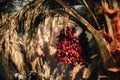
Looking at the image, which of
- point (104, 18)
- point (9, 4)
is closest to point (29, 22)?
point (104, 18)

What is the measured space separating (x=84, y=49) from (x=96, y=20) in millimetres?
818

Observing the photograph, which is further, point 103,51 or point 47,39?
point 47,39

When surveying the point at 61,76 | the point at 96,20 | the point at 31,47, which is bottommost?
the point at 61,76

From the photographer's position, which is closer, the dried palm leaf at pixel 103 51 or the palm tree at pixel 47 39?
the dried palm leaf at pixel 103 51

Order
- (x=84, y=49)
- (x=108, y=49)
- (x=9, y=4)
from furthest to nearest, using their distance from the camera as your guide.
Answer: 1. (x=9, y=4)
2. (x=84, y=49)
3. (x=108, y=49)

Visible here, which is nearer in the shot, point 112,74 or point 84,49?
point 112,74

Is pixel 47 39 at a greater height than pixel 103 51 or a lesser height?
lesser

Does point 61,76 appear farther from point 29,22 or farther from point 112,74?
point 112,74

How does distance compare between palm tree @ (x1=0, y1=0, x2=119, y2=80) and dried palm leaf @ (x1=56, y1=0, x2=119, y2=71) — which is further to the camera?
palm tree @ (x1=0, y1=0, x2=119, y2=80)

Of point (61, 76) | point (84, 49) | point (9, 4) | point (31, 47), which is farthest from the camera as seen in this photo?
point (61, 76)

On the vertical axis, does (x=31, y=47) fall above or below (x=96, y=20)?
below

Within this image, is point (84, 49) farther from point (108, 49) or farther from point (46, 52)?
point (46, 52)

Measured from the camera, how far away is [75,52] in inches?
246

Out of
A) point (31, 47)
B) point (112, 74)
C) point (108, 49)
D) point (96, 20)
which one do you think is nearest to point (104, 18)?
point (96, 20)
